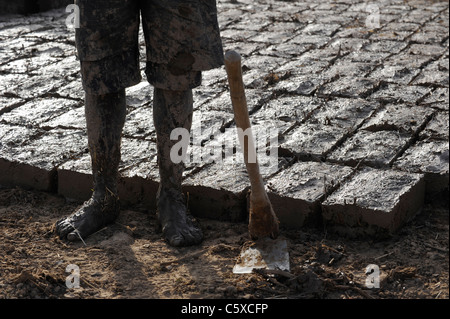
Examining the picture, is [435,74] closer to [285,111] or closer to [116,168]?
[285,111]

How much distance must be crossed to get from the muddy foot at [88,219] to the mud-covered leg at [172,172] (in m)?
0.26

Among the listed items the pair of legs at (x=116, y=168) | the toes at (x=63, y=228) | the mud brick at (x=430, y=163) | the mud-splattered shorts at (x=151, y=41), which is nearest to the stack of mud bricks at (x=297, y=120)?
the mud brick at (x=430, y=163)

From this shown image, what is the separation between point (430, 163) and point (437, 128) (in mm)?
→ 590

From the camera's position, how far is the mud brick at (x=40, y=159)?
14.3 ft

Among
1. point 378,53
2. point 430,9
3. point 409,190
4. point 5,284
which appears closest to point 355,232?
point 409,190

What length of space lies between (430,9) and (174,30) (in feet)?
17.2

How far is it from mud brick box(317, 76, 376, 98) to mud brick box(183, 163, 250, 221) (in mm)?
1548

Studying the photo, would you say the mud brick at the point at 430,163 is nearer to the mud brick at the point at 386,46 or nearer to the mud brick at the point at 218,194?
the mud brick at the point at 218,194

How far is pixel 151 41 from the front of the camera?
11.8 ft

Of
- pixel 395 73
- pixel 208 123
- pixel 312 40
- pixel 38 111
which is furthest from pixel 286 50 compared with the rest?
pixel 38 111

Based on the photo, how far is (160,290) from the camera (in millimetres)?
3295

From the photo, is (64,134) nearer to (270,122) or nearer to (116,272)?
(270,122)
